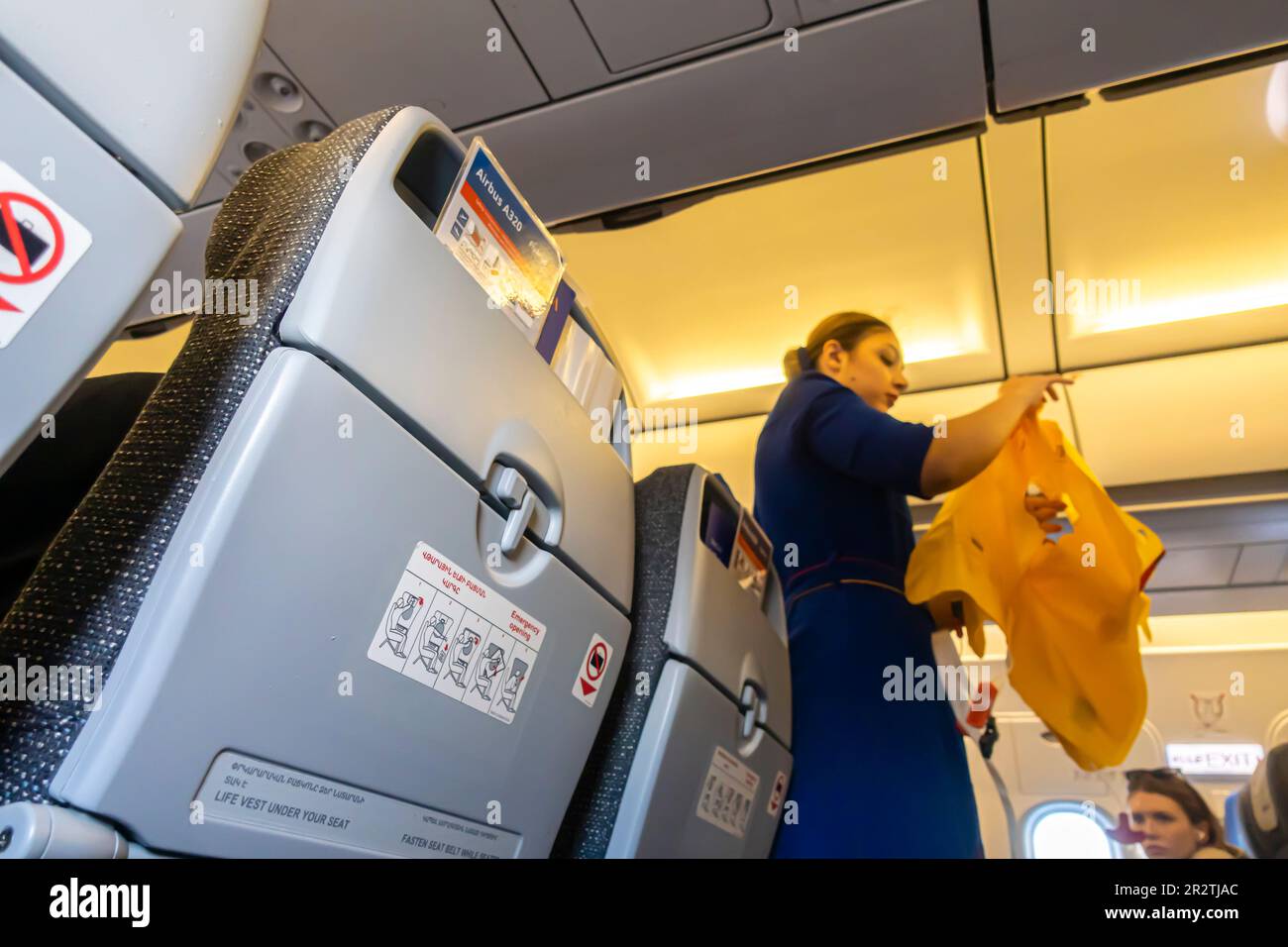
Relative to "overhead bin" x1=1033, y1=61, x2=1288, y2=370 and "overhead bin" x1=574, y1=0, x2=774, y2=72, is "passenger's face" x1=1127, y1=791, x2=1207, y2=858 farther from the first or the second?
"overhead bin" x1=574, y1=0, x2=774, y2=72

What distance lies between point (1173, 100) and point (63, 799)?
2520 millimetres

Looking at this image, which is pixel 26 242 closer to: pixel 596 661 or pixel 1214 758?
pixel 596 661

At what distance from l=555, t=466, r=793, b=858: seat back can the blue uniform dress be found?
0.09 meters

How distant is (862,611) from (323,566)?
3.96ft

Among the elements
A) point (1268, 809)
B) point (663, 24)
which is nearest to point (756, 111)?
point (663, 24)

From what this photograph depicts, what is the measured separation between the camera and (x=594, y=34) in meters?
1.63

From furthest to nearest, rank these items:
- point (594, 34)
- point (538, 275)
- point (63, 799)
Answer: point (594, 34)
point (538, 275)
point (63, 799)

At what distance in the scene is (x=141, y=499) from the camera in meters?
0.61

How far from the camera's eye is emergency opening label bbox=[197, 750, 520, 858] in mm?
608

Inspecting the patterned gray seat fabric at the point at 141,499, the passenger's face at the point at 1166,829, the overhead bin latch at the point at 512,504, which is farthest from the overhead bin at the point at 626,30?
the passenger's face at the point at 1166,829

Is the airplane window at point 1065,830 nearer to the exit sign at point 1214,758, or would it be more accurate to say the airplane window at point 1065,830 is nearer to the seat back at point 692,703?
the exit sign at point 1214,758
